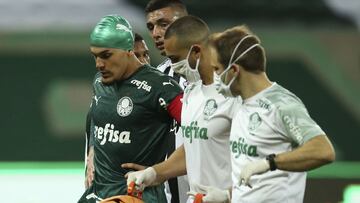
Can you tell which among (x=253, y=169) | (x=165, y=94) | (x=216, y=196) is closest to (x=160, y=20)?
(x=165, y=94)

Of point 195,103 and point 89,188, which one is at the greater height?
point 195,103

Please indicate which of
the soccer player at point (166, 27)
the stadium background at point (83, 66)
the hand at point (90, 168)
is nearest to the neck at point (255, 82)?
the hand at point (90, 168)

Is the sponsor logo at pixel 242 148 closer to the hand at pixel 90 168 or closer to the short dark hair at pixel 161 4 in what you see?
the hand at pixel 90 168

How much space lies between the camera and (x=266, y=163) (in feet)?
12.3

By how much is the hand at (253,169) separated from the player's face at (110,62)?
1.10 metres

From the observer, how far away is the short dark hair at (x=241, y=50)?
155 inches

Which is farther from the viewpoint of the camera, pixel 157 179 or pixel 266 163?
pixel 157 179

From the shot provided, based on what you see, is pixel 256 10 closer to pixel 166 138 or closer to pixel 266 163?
pixel 166 138

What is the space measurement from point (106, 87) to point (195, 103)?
55 cm

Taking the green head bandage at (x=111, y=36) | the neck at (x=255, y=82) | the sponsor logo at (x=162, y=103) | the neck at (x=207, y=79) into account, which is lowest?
the sponsor logo at (x=162, y=103)

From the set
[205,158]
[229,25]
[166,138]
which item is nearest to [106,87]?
[166,138]

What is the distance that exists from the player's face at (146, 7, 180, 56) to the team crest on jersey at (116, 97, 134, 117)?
87 centimetres

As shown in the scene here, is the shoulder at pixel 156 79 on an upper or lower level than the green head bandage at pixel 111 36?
lower

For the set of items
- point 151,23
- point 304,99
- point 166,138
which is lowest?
point 304,99
